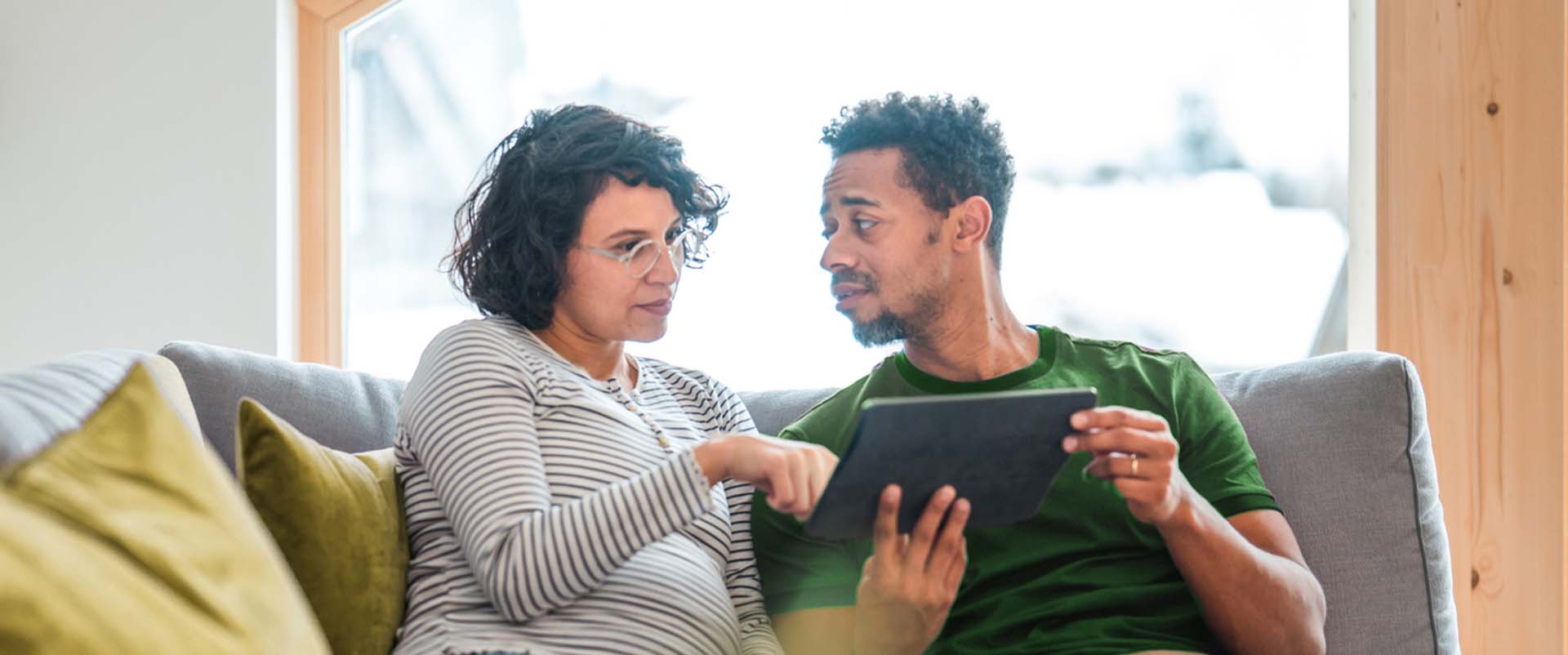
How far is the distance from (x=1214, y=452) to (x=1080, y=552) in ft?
0.69

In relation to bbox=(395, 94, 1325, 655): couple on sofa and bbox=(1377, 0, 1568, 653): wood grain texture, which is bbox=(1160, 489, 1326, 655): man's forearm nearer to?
bbox=(395, 94, 1325, 655): couple on sofa

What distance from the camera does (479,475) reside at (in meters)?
1.39

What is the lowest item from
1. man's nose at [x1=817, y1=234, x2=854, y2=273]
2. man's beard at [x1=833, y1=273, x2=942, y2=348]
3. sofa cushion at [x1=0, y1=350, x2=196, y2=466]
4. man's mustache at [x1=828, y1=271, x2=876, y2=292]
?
man's beard at [x1=833, y1=273, x2=942, y2=348]

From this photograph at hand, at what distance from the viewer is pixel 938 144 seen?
1.90 metres

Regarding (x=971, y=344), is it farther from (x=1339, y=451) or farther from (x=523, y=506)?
(x=523, y=506)

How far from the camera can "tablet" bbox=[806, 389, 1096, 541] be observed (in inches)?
47.6

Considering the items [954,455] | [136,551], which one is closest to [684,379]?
[954,455]

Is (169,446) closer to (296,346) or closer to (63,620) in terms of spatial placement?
(63,620)

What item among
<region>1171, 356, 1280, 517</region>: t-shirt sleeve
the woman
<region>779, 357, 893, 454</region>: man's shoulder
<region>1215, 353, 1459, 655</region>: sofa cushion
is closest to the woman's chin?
the woman

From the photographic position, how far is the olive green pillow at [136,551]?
0.70m

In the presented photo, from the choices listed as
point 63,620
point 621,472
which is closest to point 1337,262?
point 621,472

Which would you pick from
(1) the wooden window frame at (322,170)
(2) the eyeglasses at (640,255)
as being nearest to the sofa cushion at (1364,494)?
(2) the eyeglasses at (640,255)

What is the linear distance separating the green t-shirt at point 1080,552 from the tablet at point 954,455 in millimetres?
235

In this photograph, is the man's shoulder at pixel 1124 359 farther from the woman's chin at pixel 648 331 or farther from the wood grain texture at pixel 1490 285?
the wood grain texture at pixel 1490 285
